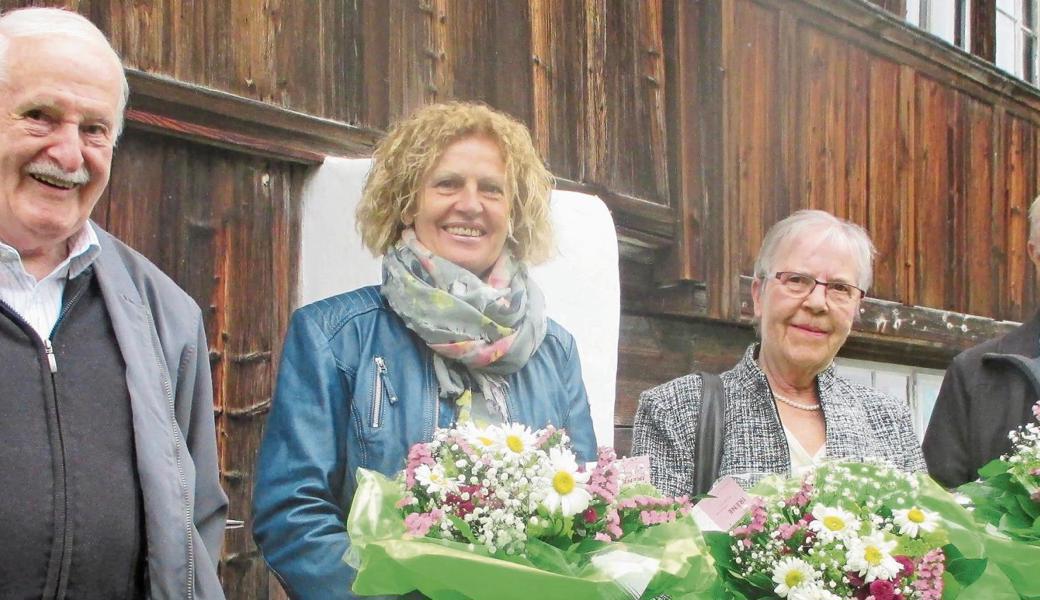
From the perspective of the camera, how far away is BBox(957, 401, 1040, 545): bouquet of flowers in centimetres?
288

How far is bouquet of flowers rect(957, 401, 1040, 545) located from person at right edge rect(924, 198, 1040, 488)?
2.08 ft

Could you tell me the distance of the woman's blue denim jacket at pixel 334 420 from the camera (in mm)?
2504

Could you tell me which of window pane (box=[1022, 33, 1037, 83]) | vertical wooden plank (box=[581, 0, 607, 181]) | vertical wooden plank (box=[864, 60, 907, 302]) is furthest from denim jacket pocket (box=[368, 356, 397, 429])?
window pane (box=[1022, 33, 1037, 83])

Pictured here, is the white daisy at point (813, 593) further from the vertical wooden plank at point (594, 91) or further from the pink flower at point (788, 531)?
the vertical wooden plank at point (594, 91)

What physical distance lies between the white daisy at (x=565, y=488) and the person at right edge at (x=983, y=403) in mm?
1751

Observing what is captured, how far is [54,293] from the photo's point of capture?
2430mm

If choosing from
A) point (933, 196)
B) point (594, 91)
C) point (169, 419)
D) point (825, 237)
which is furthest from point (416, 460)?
point (933, 196)

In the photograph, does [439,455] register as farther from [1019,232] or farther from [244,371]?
[1019,232]

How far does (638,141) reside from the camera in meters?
5.27

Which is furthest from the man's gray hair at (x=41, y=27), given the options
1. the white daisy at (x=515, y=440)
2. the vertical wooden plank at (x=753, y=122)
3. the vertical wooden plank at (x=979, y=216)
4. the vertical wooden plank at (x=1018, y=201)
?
the vertical wooden plank at (x=1018, y=201)

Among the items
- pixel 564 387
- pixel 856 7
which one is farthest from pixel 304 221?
pixel 856 7

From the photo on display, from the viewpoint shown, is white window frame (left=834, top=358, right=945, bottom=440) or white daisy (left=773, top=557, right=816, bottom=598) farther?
white window frame (left=834, top=358, right=945, bottom=440)

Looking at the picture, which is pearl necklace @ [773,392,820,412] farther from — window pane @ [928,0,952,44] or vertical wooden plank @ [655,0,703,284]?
window pane @ [928,0,952,44]

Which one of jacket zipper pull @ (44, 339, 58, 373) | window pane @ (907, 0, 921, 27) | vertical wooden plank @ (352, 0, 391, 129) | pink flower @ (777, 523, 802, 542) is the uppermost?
window pane @ (907, 0, 921, 27)
